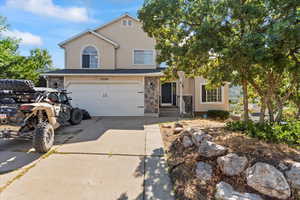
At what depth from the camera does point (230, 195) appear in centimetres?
274

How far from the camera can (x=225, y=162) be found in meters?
3.38

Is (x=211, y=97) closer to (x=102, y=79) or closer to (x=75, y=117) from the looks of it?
(x=102, y=79)

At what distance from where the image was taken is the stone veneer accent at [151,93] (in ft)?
38.1

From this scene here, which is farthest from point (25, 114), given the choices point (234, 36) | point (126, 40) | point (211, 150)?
point (126, 40)

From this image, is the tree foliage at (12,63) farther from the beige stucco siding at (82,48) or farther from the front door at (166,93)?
the front door at (166,93)

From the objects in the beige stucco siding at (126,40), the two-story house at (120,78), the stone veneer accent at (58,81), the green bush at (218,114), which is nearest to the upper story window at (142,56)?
the two-story house at (120,78)

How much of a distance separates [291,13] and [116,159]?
5490mm

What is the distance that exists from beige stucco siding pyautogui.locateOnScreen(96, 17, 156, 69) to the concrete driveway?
8.23 metres

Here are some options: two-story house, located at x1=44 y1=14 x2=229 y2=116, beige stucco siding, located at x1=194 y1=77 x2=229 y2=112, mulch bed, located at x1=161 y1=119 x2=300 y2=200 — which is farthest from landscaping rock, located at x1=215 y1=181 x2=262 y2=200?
beige stucco siding, located at x1=194 y1=77 x2=229 y2=112

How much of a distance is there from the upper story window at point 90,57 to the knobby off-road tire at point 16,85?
307 inches

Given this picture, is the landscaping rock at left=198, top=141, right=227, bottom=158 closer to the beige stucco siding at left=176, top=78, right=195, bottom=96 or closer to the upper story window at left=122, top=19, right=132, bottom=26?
the beige stucco siding at left=176, top=78, right=195, bottom=96

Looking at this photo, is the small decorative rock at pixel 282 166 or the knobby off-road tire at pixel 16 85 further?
the knobby off-road tire at pixel 16 85

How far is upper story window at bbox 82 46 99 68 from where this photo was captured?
12.6 metres

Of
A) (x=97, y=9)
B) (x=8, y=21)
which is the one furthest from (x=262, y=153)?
(x=8, y=21)
